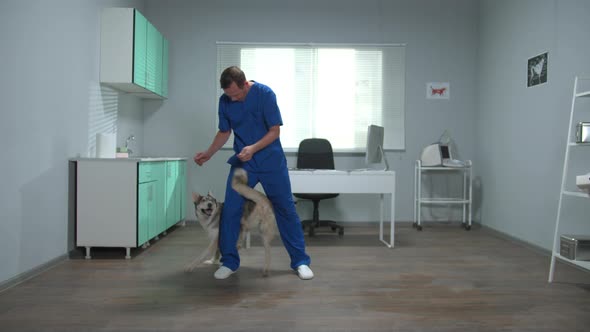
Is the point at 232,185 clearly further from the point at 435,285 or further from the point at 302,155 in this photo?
the point at 302,155

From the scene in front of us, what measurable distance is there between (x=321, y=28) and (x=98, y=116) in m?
2.75

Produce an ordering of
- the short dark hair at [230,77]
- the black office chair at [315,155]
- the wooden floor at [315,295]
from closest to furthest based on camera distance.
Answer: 1. the wooden floor at [315,295]
2. the short dark hair at [230,77]
3. the black office chair at [315,155]

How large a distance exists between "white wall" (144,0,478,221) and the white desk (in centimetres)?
135

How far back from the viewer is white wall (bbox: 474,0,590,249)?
3.41 meters

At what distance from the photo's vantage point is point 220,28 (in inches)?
200

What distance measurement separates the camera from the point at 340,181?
375 centimetres

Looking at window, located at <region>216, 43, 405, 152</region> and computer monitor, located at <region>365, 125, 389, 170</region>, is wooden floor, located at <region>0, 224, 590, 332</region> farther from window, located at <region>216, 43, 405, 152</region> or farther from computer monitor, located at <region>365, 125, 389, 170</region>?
window, located at <region>216, 43, 405, 152</region>

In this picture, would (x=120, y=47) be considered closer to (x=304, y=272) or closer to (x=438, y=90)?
(x=304, y=272)

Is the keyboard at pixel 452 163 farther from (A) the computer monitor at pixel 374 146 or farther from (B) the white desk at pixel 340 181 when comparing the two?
(B) the white desk at pixel 340 181

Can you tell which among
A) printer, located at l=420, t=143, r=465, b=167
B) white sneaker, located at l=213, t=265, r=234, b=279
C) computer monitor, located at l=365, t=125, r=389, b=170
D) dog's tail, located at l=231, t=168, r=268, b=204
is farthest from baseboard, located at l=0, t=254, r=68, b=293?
printer, located at l=420, t=143, r=465, b=167

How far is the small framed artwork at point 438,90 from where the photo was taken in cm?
519

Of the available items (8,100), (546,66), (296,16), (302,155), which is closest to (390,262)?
(302,155)

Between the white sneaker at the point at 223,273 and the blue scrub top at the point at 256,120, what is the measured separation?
0.68 m

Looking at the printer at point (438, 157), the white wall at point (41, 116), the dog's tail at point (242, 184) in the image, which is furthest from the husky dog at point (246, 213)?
the printer at point (438, 157)
